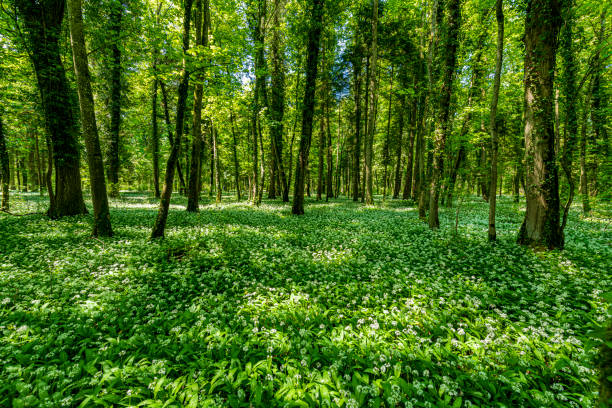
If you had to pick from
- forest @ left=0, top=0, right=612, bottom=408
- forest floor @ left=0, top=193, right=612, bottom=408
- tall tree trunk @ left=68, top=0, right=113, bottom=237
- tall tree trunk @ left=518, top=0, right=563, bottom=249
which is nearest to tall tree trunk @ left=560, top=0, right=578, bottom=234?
forest @ left=0, top=0, right=612, bottom=408

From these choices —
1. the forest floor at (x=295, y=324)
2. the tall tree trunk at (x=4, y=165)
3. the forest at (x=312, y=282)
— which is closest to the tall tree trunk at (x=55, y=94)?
the forest at (x=312, y=282)

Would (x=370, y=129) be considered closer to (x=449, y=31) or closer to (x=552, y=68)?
(x=449, y=31)

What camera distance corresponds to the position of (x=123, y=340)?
3611mm

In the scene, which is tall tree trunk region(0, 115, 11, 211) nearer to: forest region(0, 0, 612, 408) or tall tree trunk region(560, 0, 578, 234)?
forest region(0, 0, 612, 408)

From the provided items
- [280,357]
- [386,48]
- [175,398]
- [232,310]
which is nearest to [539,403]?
[280,357]

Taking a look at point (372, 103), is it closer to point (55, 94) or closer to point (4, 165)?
point (55, 94)

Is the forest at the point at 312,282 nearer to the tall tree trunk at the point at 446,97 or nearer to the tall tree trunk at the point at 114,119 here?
the tall tree trunk at the point at 446,97

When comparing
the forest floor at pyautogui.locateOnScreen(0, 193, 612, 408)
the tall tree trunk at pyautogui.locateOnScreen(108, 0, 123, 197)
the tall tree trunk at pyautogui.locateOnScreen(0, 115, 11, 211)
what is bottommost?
the forest floor at pyautogui.locateOnScreen(0, 193, 612, 408)

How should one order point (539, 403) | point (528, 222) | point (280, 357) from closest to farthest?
1. point (539, 403)
2. point (280, 357)
3. point (528, 222)

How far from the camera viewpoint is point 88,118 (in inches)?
313

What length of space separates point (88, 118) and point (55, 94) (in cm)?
460

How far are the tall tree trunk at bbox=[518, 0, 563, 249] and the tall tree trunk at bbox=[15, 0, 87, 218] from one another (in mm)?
18452

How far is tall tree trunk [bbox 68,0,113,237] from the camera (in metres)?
7.55

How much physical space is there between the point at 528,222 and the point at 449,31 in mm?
8573
